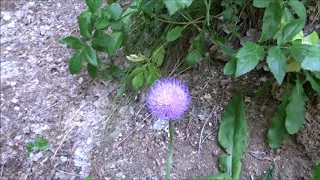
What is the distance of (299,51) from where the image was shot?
3.74 ft

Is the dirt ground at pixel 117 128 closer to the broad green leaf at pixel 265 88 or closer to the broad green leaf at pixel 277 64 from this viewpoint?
the broad green leaf at pixel 265 88

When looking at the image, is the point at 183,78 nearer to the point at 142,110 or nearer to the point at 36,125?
the point at 142,110

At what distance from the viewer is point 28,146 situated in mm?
1500

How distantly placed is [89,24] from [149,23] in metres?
0.23

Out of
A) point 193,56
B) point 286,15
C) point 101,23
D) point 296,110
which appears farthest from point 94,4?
point 296,110

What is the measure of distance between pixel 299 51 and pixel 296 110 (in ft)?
0.67

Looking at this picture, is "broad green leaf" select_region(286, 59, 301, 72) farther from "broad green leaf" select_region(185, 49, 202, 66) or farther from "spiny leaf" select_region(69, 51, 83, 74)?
"spiny leaf" select_region(69, 51, 83, 74)

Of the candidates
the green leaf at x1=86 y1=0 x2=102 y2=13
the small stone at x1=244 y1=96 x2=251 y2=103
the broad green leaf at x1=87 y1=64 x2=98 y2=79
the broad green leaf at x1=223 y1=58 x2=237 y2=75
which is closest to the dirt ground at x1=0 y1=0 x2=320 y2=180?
the small stone at x1=244 y1=96 x2=251 y2=103

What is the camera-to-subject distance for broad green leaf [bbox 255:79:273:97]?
135cm

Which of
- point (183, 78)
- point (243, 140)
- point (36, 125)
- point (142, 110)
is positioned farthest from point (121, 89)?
point (243, 140)

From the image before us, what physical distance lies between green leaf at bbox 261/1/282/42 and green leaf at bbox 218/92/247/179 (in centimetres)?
23

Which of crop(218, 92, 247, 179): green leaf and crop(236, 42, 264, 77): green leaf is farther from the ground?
crop(236, 42, 264, 77): green leaf

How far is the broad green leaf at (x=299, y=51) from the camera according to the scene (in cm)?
113

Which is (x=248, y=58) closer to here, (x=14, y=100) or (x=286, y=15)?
(x=286, y=15)
